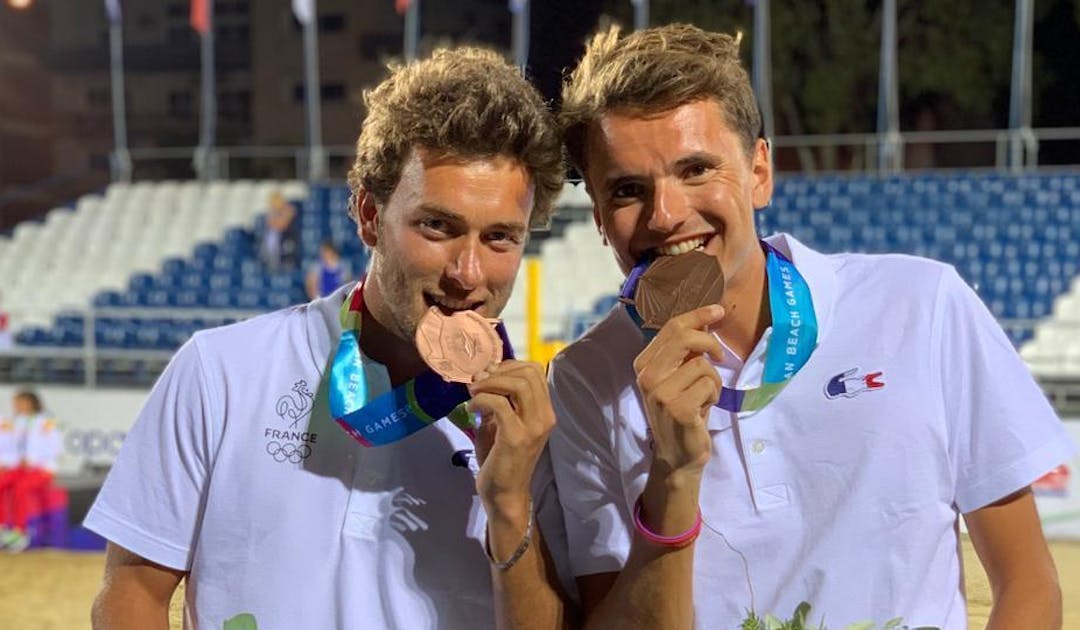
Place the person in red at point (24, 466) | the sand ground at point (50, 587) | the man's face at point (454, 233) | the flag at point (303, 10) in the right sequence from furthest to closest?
the flag at point (303, 10)
the person in red at point (24, 466)
the sand ground at point (50, 587)
the man's face at point (454, 233)

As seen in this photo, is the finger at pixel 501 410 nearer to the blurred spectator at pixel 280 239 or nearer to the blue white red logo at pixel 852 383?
the blue white red logo at pixel 852 383

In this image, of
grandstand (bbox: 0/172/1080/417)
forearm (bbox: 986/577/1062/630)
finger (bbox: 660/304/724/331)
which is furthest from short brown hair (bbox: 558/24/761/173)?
grandstand (bbox: 0/172/1080/417)

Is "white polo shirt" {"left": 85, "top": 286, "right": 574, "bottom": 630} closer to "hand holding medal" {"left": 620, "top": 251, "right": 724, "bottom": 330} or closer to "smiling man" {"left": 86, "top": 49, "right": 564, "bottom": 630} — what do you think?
"smiling man" {"left": 86, "top": 49, "right": 564, "bottom": 630}

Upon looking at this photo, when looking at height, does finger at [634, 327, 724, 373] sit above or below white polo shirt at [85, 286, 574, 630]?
above

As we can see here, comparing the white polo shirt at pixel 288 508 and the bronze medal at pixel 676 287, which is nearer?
the bronze medal at pixel 676 287

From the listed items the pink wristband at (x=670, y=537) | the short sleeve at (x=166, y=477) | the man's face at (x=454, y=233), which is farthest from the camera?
the short sleeve at (x=166, y=477)

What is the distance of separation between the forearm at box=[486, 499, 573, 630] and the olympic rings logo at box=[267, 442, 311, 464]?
1.11ft

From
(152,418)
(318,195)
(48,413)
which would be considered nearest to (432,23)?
(318,195)

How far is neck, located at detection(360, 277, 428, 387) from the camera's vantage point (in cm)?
205

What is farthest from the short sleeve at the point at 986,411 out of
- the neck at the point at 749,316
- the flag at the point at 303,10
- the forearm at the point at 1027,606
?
the flag at the point at 303,10

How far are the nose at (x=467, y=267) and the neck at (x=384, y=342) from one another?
0.17 m

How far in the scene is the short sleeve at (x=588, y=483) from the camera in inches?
80.3

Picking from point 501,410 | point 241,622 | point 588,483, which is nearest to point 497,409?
point 501,410

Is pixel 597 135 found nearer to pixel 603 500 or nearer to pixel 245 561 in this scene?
pixel 603 500
